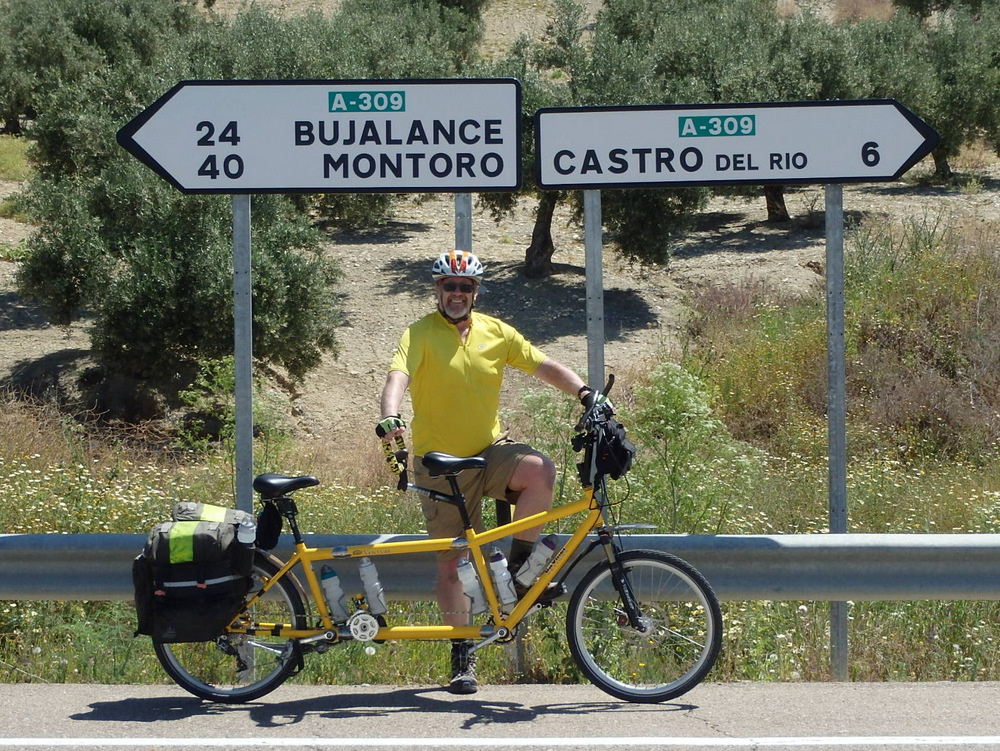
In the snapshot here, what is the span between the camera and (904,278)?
514 inches

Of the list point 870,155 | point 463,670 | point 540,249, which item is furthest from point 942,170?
point 463,670

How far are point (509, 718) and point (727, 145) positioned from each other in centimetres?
282

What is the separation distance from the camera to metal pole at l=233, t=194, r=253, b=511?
5.14 meters

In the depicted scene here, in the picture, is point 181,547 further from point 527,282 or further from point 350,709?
point 527,282

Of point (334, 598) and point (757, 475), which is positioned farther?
point (757, 475)

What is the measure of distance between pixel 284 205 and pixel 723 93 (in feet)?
33.3

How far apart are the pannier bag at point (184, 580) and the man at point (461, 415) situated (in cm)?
92

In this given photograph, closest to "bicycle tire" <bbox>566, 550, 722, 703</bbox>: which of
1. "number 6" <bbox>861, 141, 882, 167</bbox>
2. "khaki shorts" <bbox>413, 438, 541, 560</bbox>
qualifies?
"khaki shorts" <bbox>413, 438, 541, 560</bbox>

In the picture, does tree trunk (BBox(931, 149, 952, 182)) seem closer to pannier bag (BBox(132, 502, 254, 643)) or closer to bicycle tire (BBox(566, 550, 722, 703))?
bicycle tire (BBox(566, 550, 722, 703))

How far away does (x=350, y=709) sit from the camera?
4.48 meters

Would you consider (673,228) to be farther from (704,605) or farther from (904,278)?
(704,605)

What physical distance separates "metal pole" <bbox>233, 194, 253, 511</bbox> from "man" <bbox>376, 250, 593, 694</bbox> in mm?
794

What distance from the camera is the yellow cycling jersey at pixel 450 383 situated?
15.9 feet

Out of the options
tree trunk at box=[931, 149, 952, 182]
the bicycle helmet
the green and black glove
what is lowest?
the green and black glove
